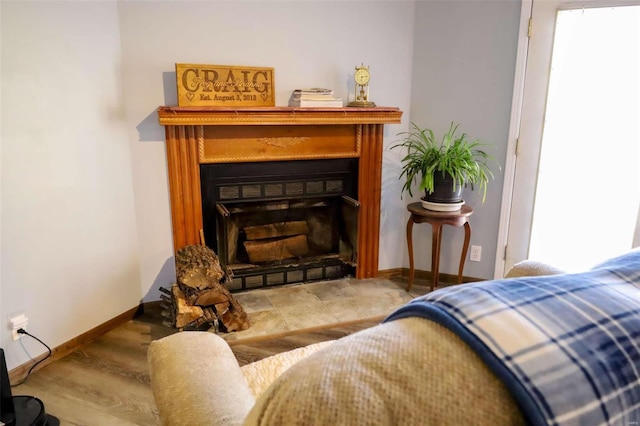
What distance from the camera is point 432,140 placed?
2.96m

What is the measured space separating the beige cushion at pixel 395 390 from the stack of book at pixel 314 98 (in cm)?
241

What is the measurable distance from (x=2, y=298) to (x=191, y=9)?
1886 mm

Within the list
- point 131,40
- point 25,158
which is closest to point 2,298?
point 25,158

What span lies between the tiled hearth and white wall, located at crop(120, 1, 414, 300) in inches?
26.0

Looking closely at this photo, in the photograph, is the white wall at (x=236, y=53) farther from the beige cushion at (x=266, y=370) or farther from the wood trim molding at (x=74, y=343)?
the beige cushion at (x=266, y=370)

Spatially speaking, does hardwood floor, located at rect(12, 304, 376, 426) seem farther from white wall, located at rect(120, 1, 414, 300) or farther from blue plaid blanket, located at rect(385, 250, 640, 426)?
blue plaid blanket, located at rect(385, 250, 640, 426)

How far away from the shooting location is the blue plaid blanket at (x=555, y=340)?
1.73 ft

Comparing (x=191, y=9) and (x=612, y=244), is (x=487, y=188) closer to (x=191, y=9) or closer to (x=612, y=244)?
(x=612, y=244)

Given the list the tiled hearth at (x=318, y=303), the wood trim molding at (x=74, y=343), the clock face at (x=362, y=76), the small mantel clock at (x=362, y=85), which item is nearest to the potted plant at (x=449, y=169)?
the small mantel clock at (x=362, y=85)

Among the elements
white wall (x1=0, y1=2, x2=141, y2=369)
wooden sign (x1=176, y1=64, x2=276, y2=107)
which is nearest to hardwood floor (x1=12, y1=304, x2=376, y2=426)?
white wall (x1=0, y1=2, x2=141, y2=369)

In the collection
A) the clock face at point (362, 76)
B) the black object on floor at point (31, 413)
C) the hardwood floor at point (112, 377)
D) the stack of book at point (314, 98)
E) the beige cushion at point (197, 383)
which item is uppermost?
the clock face at point (362, 76)

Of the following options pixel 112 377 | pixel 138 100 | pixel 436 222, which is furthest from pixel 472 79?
pixel 112 377

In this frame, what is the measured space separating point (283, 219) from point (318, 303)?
71 cm

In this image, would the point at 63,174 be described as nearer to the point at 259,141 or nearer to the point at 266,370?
the point at 259,141
